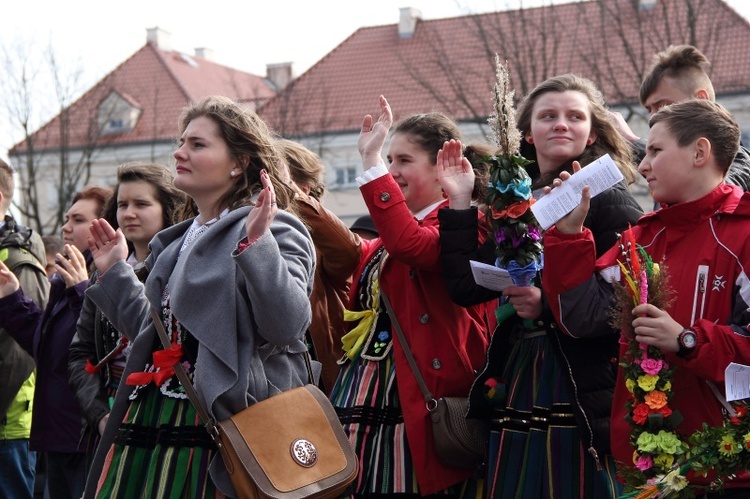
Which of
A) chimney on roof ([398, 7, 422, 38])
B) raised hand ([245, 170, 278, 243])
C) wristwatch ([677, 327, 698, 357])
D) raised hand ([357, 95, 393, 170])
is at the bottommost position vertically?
wristwatch ([677, 327, 698, 357])

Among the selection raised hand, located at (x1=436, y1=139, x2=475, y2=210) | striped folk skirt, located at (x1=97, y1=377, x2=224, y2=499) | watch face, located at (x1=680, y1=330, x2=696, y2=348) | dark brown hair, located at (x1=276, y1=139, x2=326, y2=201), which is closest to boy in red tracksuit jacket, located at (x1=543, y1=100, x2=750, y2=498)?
watch face, located at (x1=680, y1=330, x2=696, y2=348)

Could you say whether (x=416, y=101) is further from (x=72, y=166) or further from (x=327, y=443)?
(x=327, y=443)

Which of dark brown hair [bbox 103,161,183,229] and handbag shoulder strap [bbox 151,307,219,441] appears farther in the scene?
dark brown hair [bbox 103,161,183,229]

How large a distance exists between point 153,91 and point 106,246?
3996cm

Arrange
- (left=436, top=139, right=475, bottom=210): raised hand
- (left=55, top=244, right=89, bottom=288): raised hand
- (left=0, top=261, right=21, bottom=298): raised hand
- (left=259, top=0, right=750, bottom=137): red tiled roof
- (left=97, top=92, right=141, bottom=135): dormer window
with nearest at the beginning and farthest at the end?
(left=436, top=139, right=475, bottom=210): raised hand
(left=55, top=244, right=89, bottom=288): raised hand
(left=0, top=261, right=21, bottom=298): raised hand
(left=259, top=0, right=750, bottom=137): red tiled roof
(left=97, top=92, right=141, bottom=135): dormer window

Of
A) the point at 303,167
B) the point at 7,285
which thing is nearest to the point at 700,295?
the point at 303,167

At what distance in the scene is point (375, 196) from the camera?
5082mm

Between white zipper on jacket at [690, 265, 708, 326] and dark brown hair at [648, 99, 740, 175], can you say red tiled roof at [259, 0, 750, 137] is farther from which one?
white zipper on jacket at [690, 265, 708, 326]

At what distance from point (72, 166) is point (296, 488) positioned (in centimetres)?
3315

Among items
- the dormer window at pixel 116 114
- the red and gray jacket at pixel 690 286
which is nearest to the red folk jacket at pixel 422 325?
the red and gray jacket at pixel 690 286

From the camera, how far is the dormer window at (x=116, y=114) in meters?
35.2

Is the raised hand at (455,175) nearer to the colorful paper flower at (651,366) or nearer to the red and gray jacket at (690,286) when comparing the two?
the red and gray jacket at (690,286)

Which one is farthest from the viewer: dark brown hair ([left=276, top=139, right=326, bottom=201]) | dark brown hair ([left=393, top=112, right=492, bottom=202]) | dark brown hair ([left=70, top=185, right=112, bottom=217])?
dark brown hair ([left=70, top=185, right=112, bottom=217])

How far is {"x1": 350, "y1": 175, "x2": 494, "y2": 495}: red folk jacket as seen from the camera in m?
5.04
